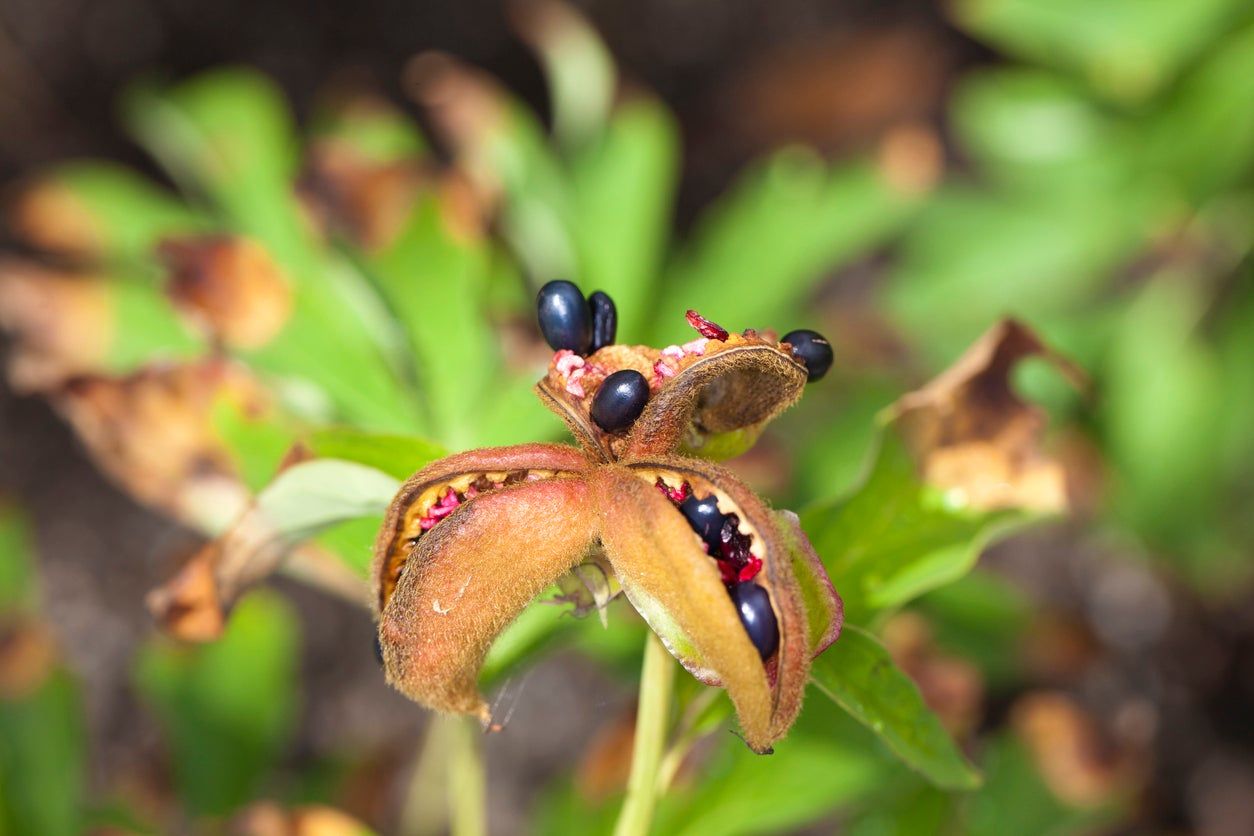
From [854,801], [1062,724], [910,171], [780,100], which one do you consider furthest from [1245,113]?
[780,100]

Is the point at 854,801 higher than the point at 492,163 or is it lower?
lower

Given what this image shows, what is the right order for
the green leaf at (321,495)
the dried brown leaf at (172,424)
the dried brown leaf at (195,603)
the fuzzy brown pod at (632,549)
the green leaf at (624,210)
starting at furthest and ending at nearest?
1. the green leaf at (624,210)
2. the dried brown leaf at (172,424)
3. the dried brown leaf at (195,603)
4. the green leaf at (321,495)
5. the fuzzy brown pod at (632,549)

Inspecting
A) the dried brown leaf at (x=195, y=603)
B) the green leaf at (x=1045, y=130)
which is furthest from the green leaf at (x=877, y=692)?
the green leaf at (x=1045, y=130)

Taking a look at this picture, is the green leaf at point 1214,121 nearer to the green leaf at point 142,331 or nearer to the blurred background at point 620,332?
the blurred background at point 620,332

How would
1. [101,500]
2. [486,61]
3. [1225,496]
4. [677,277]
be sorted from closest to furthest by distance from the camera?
1. [677,277]
2. [1225,496]
3. [101,500]
4. [486,61]

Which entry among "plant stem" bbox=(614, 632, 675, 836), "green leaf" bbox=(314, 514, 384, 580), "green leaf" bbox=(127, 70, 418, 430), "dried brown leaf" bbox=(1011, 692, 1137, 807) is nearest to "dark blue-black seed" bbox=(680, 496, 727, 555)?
"plant stem" bbox=(614, 632, 675, 836)

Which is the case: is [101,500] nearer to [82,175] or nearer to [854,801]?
[82,175]
